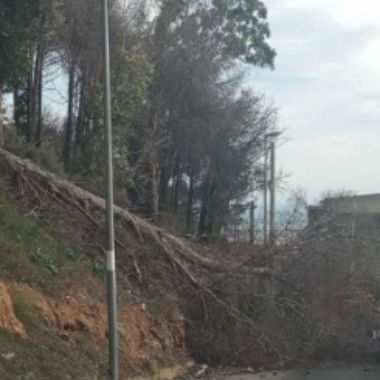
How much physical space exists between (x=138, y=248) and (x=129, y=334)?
137 inches

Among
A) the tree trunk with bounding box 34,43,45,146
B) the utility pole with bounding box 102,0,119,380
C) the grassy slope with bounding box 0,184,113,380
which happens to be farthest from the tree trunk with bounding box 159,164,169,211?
the utility pole with bounding box 102,0,119,380

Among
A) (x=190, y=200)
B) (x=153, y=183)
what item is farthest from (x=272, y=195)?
(x=190, y=200)

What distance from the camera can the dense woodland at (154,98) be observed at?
26.7m

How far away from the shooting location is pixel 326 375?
2083cm

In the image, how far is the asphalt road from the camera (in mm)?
Answer: 20016

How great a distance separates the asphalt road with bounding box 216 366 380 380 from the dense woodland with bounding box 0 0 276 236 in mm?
6923

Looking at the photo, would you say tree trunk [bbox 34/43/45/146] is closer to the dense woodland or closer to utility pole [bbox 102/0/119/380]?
the dense woodland

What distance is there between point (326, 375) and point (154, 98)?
18342 millimetres

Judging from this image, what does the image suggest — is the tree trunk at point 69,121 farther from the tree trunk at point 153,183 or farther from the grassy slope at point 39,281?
the grassy slope at point 39,281

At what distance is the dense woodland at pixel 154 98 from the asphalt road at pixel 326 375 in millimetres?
6923

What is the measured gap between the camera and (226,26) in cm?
4362

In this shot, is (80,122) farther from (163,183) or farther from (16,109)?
(163,183)

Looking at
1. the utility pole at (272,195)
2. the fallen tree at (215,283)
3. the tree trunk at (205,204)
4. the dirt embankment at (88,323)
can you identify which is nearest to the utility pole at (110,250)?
the dirt embankment at (88,323)

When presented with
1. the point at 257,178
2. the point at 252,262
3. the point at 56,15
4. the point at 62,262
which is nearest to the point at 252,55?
the point at 257,178
